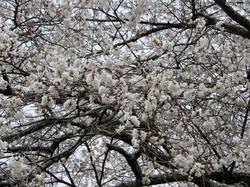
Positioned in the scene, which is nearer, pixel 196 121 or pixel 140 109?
pixel 140 109

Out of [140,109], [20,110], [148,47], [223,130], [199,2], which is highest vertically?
[199,2]

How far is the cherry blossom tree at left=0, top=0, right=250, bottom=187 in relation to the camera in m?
3.64

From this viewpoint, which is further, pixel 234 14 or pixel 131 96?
pixel 234 14

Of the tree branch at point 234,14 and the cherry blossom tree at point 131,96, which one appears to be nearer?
the cherry blossom tree at point 131,96

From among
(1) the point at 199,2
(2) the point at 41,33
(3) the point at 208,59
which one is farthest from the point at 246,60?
(2) the point at 41,33

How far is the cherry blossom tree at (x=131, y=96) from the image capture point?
11.9 feet

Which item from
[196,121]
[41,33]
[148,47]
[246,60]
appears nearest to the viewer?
[196,121]

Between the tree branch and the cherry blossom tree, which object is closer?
the cherry blossom tree

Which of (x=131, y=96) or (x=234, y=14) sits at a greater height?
(x=234, y=14)

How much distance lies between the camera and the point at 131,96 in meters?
3.58

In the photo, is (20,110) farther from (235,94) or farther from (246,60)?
(246,60)

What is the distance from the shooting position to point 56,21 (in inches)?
237

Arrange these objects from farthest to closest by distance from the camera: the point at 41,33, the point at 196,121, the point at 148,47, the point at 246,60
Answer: the point at 41,33 < the point at 246,60 < the point at 148,47 < the point at 196,121

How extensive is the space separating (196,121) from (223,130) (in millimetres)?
268
